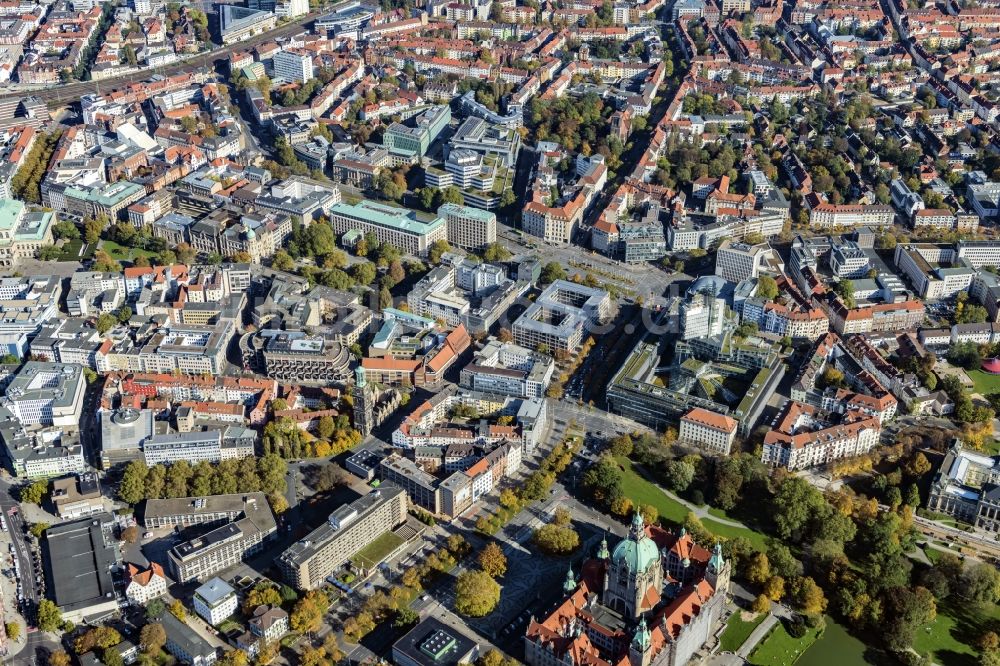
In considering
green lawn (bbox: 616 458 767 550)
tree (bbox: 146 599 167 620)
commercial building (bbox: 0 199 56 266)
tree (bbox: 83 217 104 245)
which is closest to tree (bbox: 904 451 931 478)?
green lawn (bbox: 616 458 767 550)

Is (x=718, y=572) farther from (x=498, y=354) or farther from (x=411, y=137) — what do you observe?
(x=411, y=137)

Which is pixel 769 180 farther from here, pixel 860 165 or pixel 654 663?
pixel 654 663

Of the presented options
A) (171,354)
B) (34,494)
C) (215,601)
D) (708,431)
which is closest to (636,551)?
(708,431)

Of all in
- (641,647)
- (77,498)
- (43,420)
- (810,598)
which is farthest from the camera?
(43,420)

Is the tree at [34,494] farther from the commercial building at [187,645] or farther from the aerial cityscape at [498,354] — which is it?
the commercial building at [187,645]

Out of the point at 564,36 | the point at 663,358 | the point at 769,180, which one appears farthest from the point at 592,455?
the point at 564,36

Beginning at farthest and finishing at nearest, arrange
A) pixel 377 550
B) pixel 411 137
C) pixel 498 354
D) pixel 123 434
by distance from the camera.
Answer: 1. pixel 411 137
2. pixel 498 354
3. pixel 123 434
4. pixel 377 550

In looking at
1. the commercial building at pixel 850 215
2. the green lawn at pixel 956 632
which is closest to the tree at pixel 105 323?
the green lawn at pixel 956 632
